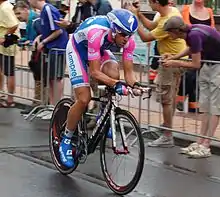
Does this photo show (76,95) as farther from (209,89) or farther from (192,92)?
(192,92)

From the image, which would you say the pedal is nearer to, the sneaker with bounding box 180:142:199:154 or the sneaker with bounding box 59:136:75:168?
the sneaker with bounding box 59:136:75:168

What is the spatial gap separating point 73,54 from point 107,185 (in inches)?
54.8

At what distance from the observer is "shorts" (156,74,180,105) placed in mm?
9250

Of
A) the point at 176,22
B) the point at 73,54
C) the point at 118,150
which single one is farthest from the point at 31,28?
the point at 118,150

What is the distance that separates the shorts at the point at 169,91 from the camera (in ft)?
30.3

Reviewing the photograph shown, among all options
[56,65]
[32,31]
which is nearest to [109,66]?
[56,65]

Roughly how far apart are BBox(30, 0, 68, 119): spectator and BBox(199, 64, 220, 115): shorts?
2972mm

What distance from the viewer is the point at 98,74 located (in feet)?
21.9

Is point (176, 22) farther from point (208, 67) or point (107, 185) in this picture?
point (107, 185)

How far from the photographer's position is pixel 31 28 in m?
12.0

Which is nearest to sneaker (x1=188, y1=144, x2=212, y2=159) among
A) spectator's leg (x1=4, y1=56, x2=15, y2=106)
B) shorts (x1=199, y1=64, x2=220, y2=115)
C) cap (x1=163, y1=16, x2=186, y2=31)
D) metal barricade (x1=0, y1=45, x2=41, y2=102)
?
shorts (x1=199, y1=64, x2=220, y2=115)

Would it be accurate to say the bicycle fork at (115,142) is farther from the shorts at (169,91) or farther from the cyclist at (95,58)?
the shorts at (169,91)

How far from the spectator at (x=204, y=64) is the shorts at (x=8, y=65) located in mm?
4305

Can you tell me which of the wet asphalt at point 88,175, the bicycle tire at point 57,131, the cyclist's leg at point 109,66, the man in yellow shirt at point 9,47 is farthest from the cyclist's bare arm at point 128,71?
the man in yellow shirt at point 9,47
